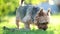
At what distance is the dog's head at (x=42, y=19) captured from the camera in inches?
47.4

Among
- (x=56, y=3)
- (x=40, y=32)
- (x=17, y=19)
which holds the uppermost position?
(x=56, y=3)

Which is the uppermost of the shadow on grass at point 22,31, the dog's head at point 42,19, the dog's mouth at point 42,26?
the dog's head at point 42,19

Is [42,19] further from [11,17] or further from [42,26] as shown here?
[11,17]

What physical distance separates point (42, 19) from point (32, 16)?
82mm

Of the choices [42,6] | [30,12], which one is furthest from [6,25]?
[42,6]

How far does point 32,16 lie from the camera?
122cm

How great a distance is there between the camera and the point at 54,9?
3.95ft

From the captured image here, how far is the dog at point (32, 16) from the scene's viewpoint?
1210 millimetres

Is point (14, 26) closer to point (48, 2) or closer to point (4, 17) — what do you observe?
point (4, 17)

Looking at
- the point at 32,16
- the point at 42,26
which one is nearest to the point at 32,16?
the point at 32,16

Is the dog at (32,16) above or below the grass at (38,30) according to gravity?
above

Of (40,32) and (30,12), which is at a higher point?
(30,12)

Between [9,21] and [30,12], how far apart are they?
0.18 metres

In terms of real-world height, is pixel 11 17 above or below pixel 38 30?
above
